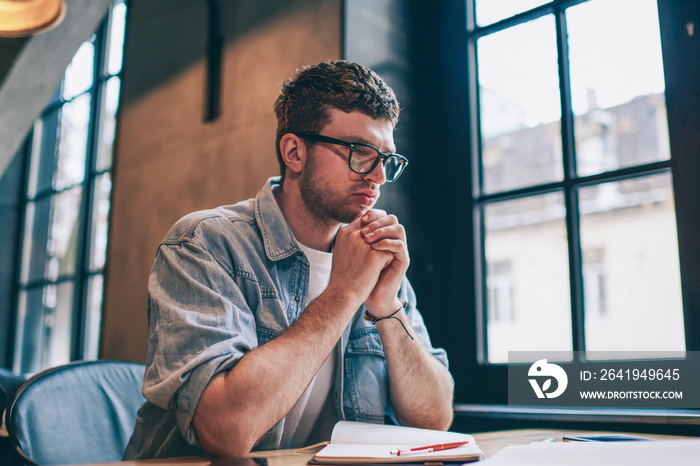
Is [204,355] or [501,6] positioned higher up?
[501,6]

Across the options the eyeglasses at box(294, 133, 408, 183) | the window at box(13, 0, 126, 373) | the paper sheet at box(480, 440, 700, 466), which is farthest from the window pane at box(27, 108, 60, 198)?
the paper sheet at box(480, 440, 700, 466)

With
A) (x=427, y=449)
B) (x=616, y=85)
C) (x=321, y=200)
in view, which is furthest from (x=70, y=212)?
(x=427, y=449)

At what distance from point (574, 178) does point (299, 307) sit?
3.06 feet

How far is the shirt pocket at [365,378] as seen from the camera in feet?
4.71

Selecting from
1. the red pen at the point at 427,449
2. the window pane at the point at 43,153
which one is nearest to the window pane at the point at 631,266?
the red pen at the point at 427,449

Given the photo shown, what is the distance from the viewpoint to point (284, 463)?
911 mm

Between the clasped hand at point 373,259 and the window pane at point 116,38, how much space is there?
2.92 meters

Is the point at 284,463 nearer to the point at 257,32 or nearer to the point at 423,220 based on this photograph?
the point at 423,220

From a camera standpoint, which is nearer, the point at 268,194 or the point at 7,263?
the point at 268,194

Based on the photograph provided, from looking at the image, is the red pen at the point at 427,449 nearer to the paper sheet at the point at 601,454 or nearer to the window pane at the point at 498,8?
the paper sheet at the point at 601,454

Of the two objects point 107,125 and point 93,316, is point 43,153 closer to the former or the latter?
point 107,125

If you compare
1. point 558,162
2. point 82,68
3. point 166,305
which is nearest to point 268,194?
point 166,305

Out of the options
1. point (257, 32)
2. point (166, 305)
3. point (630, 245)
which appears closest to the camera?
point (166, 305)

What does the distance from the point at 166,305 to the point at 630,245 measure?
1.28 m
